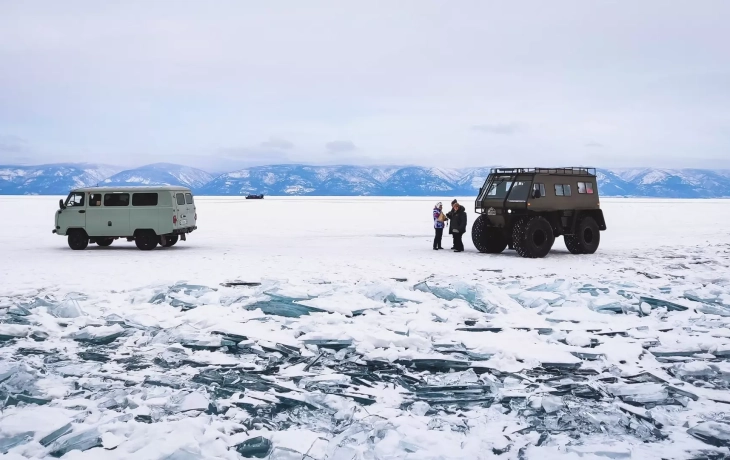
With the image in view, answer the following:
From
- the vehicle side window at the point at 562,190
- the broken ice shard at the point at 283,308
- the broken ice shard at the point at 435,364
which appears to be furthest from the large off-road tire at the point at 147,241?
the broken ice shard at the point at 435,364

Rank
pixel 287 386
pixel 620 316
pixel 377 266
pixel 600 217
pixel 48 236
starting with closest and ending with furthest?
pixel 287 386
pixel 620 316
pixel 377 266
pixel 600 217
pixel 48 236

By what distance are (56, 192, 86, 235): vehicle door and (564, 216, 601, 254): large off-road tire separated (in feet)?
50.9

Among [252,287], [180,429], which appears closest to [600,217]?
[252,287]

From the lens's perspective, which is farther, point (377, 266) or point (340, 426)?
point (377, 266)

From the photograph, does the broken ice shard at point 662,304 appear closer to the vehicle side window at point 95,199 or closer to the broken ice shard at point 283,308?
the broken ice shard at point 283,308

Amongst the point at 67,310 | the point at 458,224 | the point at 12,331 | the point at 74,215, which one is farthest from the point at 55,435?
the point at 74,215

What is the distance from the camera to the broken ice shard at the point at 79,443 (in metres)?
5.05

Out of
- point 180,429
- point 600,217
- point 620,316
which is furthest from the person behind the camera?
point 600,217

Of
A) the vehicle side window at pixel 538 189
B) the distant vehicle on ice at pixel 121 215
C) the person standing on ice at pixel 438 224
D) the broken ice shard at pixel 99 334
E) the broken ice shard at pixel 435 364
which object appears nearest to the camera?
the broken ice shard at pixel 435 364

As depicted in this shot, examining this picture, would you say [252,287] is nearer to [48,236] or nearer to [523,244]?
[523,244]

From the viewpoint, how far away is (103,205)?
20.9 meters

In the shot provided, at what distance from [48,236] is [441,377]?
79.3 feet

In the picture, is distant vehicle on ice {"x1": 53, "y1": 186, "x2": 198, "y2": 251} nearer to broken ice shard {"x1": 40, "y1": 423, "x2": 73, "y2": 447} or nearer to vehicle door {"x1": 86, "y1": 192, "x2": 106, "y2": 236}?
vehicle door {"x1": 86, "y1": 192, "x2": 106, "y2": 236}

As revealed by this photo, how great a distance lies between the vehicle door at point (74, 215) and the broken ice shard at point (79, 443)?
1711 centimetres
